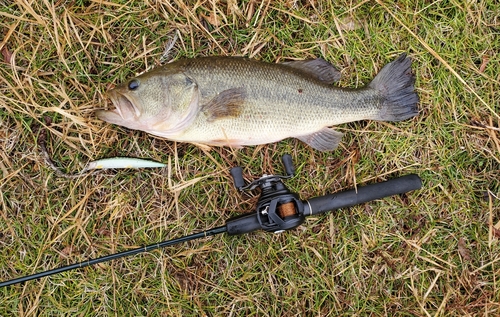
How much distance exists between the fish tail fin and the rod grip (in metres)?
0.50

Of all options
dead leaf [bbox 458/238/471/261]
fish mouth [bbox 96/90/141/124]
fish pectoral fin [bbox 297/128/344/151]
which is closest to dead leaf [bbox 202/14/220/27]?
fish mouth [bbox 96/90/141/124]

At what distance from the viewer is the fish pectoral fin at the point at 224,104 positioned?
2.61 m

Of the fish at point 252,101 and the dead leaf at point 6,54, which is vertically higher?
A: the dead leaf at point 6,54

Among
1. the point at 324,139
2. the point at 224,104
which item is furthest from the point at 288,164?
the point at 224,104

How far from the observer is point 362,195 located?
2900mm

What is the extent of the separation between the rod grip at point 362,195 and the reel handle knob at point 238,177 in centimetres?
49

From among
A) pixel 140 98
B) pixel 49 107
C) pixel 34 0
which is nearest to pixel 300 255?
pixel 140 98

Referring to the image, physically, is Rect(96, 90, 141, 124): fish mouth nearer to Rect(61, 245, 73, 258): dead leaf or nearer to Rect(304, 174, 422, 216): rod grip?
Rect(61, 245, 73, 258): dead leaf

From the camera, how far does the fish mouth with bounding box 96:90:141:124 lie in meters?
2.54

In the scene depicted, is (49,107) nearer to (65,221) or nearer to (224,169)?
(65,221)

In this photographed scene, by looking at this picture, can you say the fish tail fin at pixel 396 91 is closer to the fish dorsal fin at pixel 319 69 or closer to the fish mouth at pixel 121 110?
the fish dorsal fin at pixel 319 69

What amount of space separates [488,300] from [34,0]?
426 cm

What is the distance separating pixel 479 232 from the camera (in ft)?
10.2

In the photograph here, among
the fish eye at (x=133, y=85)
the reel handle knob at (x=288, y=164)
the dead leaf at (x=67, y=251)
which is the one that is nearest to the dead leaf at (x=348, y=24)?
the reel handle knob at (x=288, y=164)
